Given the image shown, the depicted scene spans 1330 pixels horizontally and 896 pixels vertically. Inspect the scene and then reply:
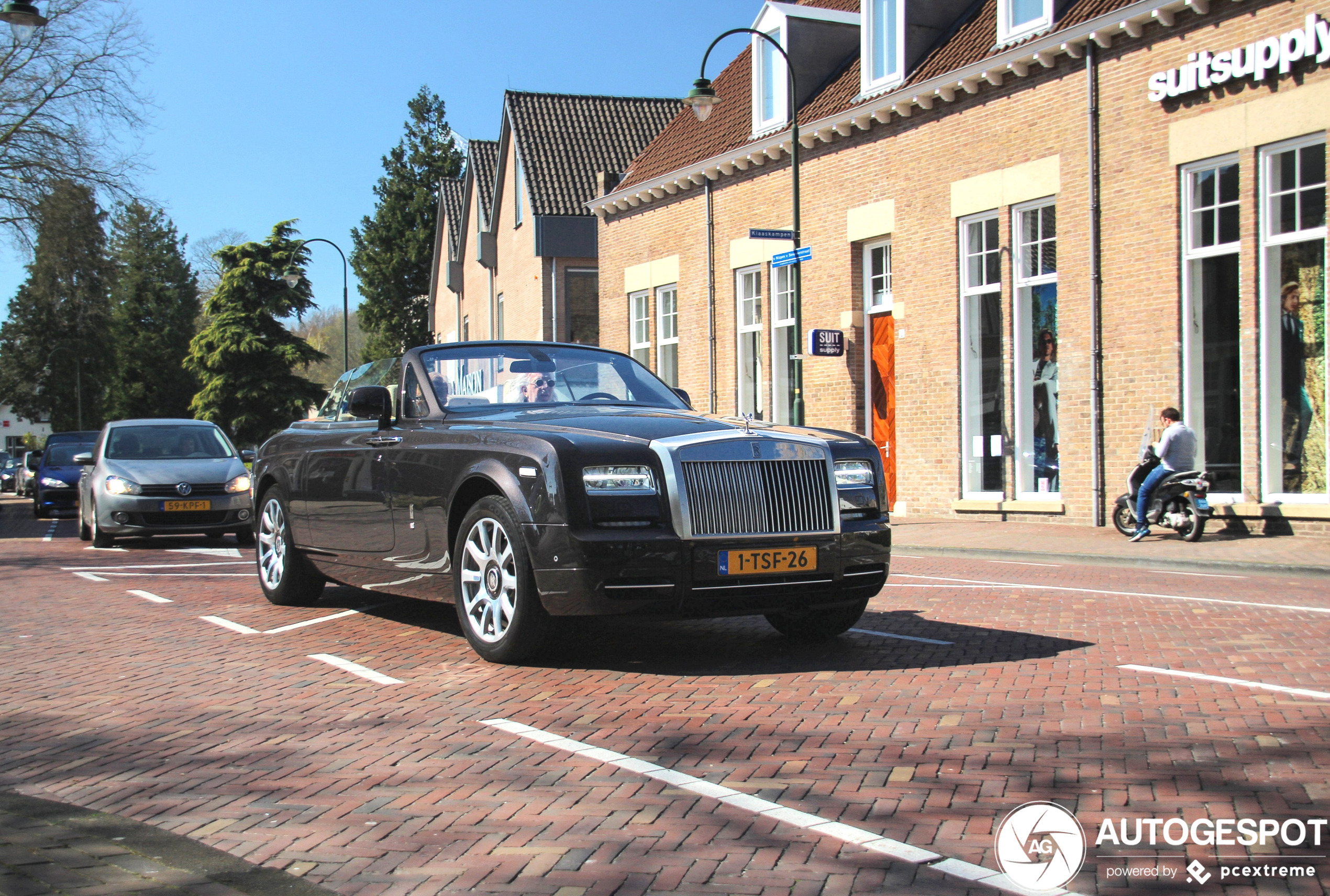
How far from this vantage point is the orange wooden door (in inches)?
813

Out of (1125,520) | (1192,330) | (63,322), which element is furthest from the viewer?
(63,322)

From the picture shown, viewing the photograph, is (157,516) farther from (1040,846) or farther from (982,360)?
(1040,846)

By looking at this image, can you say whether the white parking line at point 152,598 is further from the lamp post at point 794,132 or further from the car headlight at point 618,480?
the lamp post at point 794,132

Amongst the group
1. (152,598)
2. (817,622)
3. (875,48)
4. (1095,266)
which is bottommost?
(152,598)

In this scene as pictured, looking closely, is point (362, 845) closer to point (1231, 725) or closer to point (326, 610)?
point (1231, 725)

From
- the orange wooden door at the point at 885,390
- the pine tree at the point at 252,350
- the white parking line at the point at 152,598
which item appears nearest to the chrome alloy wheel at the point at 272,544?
the white parking line at the point at 152,598

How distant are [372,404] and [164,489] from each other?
8752mm

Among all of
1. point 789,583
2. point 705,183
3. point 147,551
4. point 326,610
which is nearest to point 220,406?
point 705,183

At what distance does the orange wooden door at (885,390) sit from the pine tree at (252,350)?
123 ft

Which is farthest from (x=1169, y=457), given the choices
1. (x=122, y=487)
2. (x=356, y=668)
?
(x=122, y=487)

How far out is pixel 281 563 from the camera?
893 cm

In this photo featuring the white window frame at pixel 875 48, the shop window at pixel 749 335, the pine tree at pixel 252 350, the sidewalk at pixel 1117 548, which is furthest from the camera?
the pine tree at pixel 252 350

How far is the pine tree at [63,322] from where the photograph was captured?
2734 centimetres

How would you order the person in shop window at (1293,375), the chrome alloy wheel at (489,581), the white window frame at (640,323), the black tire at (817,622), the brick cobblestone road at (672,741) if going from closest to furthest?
the brick cobblestone road at (672,741) < the chrome alloy wheel at (489,581) < the black tire at (817,622) < the person in shop window at (1293,375) < the white window frame at (640,323)
